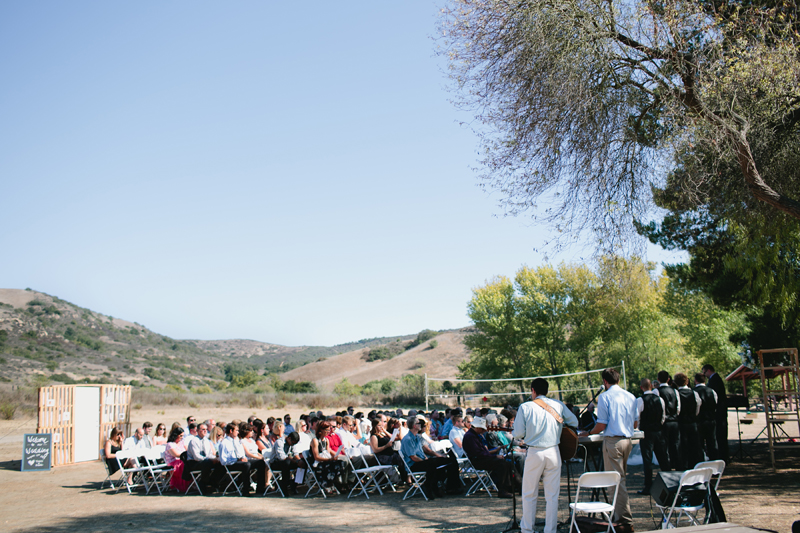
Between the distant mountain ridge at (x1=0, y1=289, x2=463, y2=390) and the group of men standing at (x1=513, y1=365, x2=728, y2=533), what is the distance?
153 feet

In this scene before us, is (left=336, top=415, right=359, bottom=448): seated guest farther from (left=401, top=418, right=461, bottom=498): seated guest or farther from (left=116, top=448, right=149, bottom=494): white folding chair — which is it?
(left=116, top=448, right=149, bottom=494): white folding chair

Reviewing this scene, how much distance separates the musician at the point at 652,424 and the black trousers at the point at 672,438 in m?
0.06

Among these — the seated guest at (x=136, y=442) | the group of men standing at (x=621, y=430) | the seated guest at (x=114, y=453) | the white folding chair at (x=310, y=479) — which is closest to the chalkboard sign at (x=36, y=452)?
the seated guest at (x=114, y=453)

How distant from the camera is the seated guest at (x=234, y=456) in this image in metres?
9.64

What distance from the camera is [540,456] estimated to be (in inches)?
216

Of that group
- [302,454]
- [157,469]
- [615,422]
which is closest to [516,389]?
[302,454]

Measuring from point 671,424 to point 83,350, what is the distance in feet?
217

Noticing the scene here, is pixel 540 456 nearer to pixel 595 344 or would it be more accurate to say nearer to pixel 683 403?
pixel 683 403

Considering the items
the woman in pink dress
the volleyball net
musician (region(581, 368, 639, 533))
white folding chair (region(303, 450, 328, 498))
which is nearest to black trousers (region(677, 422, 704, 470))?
musician (region(581, 368, 639, 533))

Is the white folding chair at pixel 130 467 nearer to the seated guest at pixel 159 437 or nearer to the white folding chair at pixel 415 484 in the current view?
the seated guest at pixel 159 437

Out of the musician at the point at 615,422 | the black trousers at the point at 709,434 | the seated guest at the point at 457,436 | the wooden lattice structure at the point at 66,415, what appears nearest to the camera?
the musician at the point at 615,422

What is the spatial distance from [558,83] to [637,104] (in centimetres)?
168

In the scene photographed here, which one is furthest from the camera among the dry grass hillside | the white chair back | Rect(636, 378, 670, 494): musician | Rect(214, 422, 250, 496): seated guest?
the dry grass hillside

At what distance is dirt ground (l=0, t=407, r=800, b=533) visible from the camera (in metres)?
6.75
